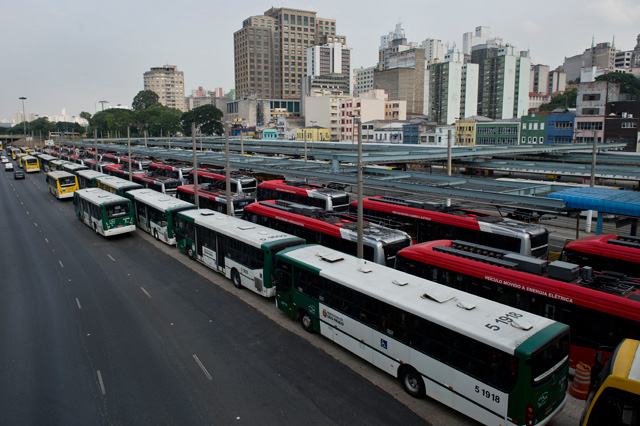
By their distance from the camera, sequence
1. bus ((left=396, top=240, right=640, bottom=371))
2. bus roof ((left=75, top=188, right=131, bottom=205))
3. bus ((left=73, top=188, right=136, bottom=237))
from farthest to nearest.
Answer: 1. bus roof ((left=75, top=188, right=131, bottom=205))
2. bus ((left=73, top=188, right=136, bottom=237))
3. bus ((left=396, top=240, right=640, bottom=371))

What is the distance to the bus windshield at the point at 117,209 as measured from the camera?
2657 centimetres

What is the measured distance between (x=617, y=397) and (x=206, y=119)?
132 m

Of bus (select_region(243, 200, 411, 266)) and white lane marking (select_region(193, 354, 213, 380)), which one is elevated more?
bus (select_region(243, 200, 411, 266))

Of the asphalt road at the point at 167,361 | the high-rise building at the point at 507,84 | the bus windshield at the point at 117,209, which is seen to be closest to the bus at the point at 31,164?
the bus windshield at the point at 117,209

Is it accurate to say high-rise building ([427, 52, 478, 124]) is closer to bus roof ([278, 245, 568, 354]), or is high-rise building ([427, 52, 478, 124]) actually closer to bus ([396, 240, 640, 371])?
bus ([396, 240, 640, 371])

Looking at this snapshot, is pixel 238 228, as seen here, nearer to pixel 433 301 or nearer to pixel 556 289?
pixel 433 301

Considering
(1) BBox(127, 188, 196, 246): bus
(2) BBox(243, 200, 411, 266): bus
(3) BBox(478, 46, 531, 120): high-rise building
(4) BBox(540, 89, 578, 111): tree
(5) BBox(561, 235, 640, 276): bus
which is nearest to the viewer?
(5) BBox(561, 235, 640, 276): bus

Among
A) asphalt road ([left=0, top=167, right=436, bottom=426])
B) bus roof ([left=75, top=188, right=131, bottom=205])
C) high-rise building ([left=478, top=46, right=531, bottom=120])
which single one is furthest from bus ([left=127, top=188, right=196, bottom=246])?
high-rise building ([left=478, top=46, right=531, bottom=120])

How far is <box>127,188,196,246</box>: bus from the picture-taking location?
2468 cm

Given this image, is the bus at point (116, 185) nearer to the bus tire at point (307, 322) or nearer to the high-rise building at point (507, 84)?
the bus tire at point (307, 322)

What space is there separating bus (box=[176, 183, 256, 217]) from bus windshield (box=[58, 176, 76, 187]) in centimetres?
1732

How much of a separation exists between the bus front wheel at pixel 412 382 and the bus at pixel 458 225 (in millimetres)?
8291

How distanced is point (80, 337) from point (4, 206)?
1370 inches

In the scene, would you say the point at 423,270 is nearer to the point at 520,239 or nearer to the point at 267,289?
the point at 520,239
